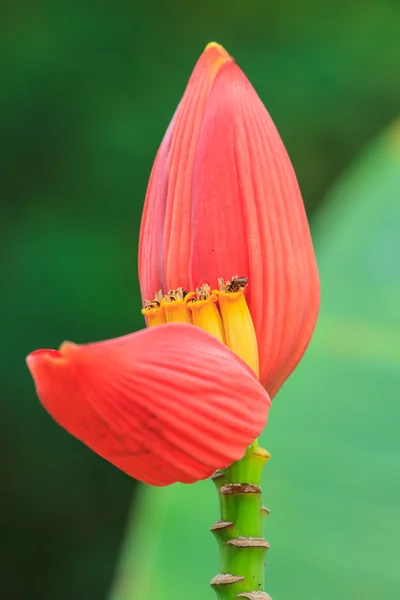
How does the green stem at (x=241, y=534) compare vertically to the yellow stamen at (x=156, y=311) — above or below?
below

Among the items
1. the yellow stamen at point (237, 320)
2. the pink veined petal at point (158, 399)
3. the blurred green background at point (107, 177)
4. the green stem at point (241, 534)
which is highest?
the blurred green background at point (107, 177)

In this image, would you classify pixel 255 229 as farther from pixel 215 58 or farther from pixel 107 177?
pixel 107 177

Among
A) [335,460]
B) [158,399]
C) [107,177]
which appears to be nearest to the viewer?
[158,399]

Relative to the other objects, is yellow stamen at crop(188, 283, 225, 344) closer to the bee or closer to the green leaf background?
the bee

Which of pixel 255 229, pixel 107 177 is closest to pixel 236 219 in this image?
pixel 255 229

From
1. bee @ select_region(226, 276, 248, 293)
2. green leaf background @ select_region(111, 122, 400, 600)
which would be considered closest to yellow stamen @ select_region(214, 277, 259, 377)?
bee @ select_region(226, 276, 248, 293)

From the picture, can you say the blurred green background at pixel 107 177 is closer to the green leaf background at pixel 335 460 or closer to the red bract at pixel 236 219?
the green leaf background at pixel 335 460

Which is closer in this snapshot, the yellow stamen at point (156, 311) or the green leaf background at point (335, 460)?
the yellow stamen at point (156, 311)

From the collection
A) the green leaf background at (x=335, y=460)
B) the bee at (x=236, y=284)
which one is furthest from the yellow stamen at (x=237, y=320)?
the green leaf background at (x=335, y=460)
